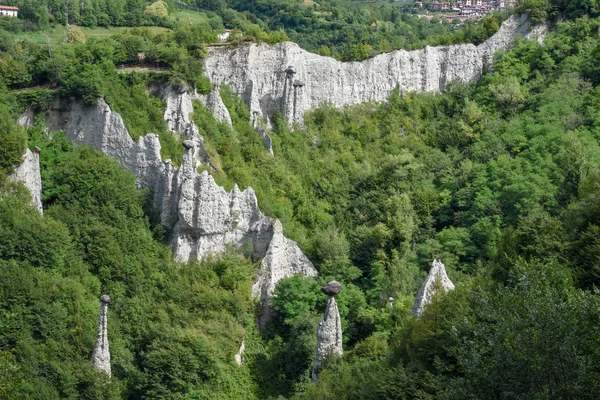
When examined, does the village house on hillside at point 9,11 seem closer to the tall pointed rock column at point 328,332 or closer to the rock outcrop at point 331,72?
the rock outcrop at point 331,72

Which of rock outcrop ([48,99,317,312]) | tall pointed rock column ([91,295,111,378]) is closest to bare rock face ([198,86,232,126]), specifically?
rock outcrop ([48,99,317,312])

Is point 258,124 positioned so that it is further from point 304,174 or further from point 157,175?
point 157,175

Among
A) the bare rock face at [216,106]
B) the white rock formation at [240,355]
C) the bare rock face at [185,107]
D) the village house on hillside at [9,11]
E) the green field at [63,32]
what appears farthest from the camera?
the village house on hillside at [9,11]

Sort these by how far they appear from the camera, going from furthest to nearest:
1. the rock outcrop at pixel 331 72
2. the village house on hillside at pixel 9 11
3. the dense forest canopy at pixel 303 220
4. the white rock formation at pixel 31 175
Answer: the village house on hillside at pixel 9 11 → the rock outcrop at pixel 331 72 → the white rock formation at pixel 31 175 → the dense forest canopy at pixel 303 220

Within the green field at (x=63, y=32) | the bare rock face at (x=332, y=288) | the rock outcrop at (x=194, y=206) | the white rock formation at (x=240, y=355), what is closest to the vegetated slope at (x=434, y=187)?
the rock outcrop at (x=194, y=206)

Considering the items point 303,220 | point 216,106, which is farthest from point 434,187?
point 216,106

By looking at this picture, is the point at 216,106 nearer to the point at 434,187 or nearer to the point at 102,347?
the point at 434,187

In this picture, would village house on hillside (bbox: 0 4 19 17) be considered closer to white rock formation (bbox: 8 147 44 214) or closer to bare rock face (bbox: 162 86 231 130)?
bare rock face (bbox: 162 86 231 130)
